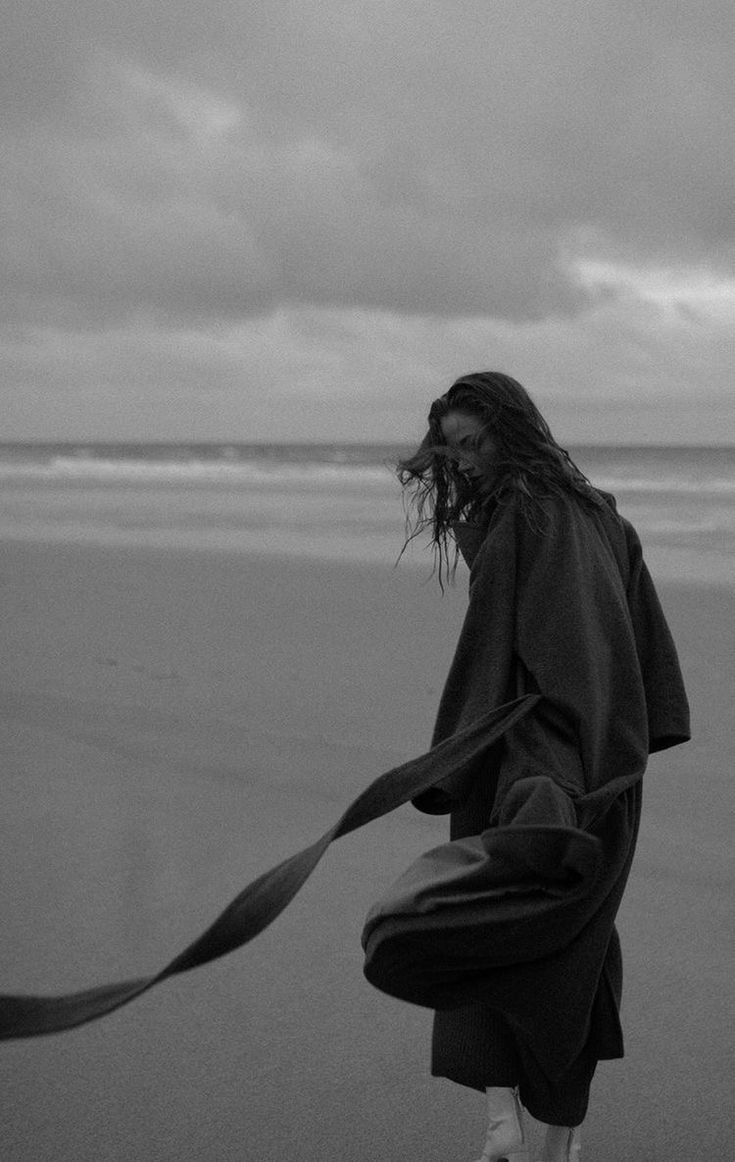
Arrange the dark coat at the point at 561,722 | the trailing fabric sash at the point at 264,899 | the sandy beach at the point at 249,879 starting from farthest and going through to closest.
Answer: the sandy beach at the point at 249,879 → the dark coat at the point at 561,722 → the trailing fabric sash at the point at 264,899

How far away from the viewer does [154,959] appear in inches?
145

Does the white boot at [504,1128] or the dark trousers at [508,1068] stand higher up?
the dark trousers at [508,1068]

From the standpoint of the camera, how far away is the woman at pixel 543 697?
2.37 metres

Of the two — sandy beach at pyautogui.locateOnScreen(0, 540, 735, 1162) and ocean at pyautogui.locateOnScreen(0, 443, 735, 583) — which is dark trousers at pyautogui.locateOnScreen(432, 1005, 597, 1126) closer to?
sandy beach at pyautogui.locateOnScreen(0, 540, 735, 1162)

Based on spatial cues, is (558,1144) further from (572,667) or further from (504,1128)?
(572,667)

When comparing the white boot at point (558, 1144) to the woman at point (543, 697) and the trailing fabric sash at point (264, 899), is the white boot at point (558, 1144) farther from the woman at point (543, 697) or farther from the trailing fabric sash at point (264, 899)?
the trailing fabric sash at point (264, 899)

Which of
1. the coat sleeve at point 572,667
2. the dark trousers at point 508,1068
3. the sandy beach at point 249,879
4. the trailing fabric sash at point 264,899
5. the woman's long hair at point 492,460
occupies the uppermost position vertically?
the woman's long hair at point 492,460

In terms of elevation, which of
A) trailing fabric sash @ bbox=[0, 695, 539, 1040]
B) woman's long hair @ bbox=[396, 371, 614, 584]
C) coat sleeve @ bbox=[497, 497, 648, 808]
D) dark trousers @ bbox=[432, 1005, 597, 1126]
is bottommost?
dark trousers @ bbox=[432, 1005, 597, 1126]

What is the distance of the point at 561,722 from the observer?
2.41 meters

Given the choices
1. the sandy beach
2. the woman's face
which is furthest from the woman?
the sandy beach

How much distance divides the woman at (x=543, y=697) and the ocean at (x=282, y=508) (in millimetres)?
508

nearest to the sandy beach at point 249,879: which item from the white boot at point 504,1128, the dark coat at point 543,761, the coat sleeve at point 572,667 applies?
Result: the white boot at point 504,1128

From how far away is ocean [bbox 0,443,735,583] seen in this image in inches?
550

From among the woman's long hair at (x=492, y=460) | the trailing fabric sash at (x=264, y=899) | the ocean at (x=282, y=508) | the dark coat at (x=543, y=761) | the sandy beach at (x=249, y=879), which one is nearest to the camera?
the trailing fabric sash at (x=264, y=899)
